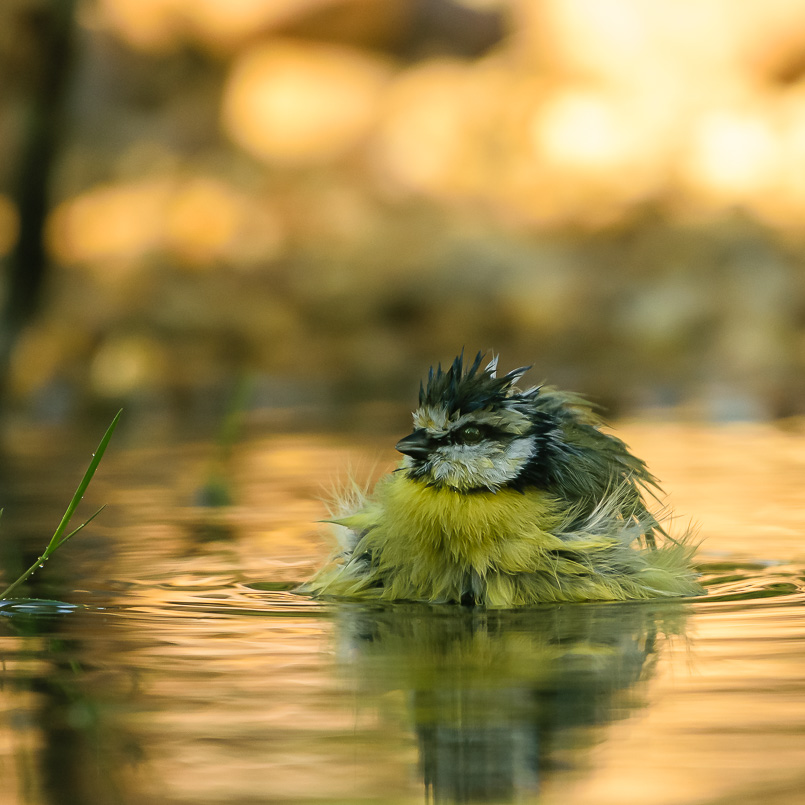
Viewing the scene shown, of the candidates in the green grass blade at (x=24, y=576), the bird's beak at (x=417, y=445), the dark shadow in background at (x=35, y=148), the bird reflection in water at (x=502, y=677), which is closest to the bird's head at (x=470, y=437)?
the bird's beak at (x=417, y=445)

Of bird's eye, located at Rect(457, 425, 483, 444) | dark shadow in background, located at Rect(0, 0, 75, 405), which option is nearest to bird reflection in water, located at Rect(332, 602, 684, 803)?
bird's eye, located at Rect(457, 425, 483, 444)

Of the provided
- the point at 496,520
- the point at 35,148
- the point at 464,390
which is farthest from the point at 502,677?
the point at 35,148

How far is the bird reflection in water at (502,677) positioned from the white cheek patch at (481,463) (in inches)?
17.4

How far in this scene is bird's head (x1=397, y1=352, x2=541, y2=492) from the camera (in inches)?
199

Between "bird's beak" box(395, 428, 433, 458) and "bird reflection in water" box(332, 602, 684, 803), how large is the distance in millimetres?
522

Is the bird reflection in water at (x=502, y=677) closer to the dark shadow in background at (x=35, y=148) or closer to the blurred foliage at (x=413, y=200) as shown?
the blurred foliage at (x=413, y=200)

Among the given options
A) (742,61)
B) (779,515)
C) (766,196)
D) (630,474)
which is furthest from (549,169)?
(630,474)

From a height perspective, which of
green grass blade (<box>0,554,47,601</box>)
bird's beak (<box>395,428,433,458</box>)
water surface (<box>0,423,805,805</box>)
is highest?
bird's beak (<box>395,428,433,458</box>)

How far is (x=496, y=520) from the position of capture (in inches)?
195

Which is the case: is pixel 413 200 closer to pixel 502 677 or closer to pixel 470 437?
pixel 470 437

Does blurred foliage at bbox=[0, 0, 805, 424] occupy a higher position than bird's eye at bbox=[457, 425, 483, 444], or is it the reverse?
blurred foliage at bbox=[0, 0, 805, 424]

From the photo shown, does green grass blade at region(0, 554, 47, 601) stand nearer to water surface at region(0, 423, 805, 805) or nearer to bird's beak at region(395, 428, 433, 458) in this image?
water surface at region(0, 423, 805, 805)

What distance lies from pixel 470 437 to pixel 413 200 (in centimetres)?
1236

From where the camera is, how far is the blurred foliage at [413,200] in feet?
48.5
